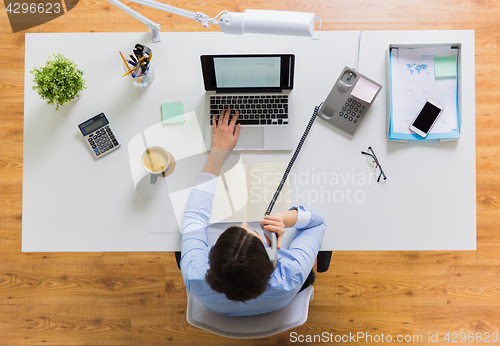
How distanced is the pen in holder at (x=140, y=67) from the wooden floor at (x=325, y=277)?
664 millimetres

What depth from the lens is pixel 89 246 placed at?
114cm

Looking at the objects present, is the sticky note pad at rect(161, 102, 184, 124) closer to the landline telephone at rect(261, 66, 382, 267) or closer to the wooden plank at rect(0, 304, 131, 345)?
the landline telephone at rect(261, 66, 382, 267)

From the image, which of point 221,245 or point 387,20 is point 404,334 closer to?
point 221,245

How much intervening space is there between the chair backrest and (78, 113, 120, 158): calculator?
60cm

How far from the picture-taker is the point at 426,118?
1128 millimetres

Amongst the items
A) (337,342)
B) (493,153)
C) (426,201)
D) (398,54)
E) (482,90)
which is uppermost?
(398,54)

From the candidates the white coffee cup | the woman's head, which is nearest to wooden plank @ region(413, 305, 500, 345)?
the woman's head

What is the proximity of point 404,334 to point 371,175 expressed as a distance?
3.40 ft

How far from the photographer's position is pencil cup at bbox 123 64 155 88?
1.13 meters

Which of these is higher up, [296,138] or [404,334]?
[296,138]

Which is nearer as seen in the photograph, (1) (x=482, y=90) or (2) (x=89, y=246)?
(2) (x=89, y=246)

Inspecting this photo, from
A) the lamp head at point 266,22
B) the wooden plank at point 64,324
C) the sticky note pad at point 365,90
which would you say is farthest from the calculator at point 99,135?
the wooden plank at point 64,324

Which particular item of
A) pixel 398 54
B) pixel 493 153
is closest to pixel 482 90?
pixel 493 153

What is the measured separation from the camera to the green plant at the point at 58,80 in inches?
41.9
